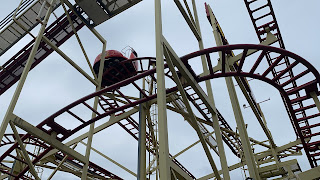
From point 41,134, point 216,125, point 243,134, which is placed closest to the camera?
point 216,125

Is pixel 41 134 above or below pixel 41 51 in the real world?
below

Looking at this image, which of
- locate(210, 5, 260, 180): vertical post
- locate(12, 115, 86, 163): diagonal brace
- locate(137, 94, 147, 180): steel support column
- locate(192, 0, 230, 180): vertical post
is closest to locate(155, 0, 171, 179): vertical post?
locate(192, 0, 230, 180): vertical post

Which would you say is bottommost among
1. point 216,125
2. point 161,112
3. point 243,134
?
point 161,112

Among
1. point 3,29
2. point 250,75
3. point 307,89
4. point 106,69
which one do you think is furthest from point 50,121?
point 307,89

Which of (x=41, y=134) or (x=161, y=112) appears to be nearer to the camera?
(x=161, y=112)

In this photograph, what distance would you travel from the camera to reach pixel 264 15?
1102 cm

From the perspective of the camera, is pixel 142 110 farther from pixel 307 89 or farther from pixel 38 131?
pixel 307 89

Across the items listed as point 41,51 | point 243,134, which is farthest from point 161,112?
point 41,51

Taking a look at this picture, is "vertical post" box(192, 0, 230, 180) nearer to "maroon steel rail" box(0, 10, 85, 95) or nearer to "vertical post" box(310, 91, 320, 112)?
"vertical post" box(310, 91, 320, 112)

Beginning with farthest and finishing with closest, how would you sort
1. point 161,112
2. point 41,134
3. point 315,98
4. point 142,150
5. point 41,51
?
point 41,51
point 142,150
point 315,98
point 41,134
point 161,112

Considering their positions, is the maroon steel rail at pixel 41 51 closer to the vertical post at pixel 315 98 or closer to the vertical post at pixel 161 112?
the vertical post at pixel 161 112

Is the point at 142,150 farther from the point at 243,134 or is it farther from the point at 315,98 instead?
the point at 315,98

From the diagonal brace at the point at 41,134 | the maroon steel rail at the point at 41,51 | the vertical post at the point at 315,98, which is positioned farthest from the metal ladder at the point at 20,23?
the vertical post at the point at 315,98

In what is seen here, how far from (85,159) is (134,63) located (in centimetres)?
522
